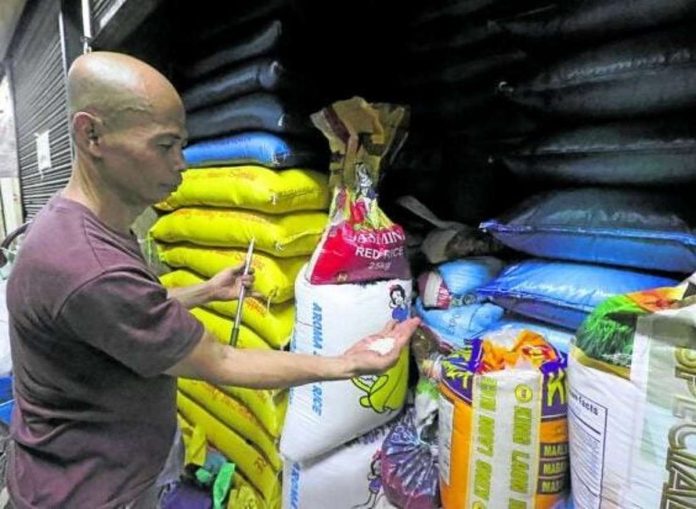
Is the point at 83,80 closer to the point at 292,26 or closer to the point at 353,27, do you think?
the point at 292,26

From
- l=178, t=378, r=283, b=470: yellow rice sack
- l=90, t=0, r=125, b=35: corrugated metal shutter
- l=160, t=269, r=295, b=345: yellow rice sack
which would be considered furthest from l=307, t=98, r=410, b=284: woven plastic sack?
l=90, t=0, r=125, b=35: corrugated metal shutter

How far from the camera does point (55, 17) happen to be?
7.83 ft

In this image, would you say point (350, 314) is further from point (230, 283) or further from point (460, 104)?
point (460, 104)

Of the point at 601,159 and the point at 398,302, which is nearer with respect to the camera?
the point at 601,159

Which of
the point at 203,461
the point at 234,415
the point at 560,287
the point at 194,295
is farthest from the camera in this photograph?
the point at 203,461

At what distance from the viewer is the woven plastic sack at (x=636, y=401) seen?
0.62 metres

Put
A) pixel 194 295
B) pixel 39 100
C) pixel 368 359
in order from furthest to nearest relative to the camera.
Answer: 1. pixel 39 100
2. pixel 194 295
3. pixel 368 359

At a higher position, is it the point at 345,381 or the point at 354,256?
the point at 354,256

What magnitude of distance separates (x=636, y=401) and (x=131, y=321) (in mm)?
721

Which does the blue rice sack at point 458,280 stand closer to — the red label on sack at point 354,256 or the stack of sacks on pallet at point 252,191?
the red label on sack at point 354,256

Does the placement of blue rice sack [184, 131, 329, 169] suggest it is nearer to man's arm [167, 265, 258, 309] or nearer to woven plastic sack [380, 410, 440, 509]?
man's arm [167, 265, 258, 309]

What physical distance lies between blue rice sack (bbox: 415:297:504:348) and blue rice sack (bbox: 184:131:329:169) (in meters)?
0.61

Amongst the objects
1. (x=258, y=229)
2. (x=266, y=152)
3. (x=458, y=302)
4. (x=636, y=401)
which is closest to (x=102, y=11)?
(x=266, y=152)

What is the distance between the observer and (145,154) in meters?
0.86
